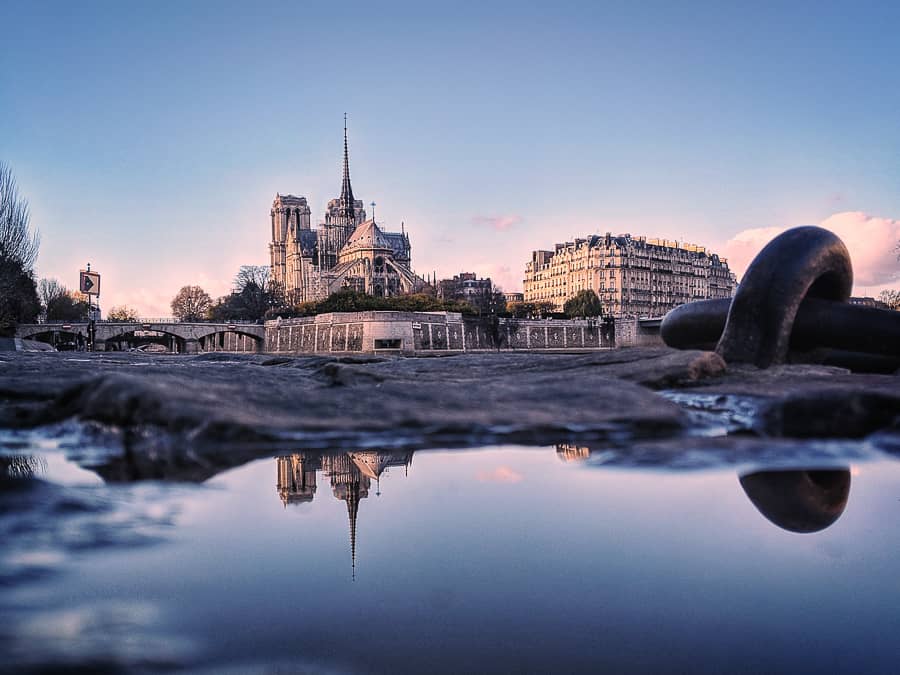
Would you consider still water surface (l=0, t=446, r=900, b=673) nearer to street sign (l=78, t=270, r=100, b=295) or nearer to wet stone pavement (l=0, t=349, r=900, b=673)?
wet stone pavement (l=0, t=349, r=900, b=673)

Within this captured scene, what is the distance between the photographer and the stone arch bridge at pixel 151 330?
59000 millimetres

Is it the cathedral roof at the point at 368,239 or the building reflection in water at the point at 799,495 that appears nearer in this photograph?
the building reflection in water at the point at 799,495

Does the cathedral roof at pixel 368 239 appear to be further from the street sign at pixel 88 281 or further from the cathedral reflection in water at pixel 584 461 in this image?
the cathedral reflection in water at pixel 584 461

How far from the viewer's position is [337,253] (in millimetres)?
120750

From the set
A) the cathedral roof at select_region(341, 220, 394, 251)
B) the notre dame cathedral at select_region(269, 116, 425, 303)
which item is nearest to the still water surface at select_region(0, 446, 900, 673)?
the notre dame cathedral at select_region(269, 116, 425, 303)

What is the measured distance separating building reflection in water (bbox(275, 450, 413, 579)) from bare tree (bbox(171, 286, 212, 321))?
11563 centimetres

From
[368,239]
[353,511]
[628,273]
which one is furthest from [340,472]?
[628,273]

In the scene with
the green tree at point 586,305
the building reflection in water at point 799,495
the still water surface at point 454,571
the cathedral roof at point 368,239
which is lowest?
the still water surface at point 454,571

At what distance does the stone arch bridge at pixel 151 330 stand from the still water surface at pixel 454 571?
2429 inches

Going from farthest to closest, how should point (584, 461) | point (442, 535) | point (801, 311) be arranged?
point (801, 311), point (584, 461), point (442, 535)

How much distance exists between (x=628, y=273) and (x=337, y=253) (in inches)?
1893

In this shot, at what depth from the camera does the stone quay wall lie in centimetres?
5803

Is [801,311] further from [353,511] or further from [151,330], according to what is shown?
[151,330]

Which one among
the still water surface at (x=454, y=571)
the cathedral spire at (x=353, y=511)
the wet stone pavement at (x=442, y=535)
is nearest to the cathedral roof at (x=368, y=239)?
the wet stone pavement at (x=442, y=535)
